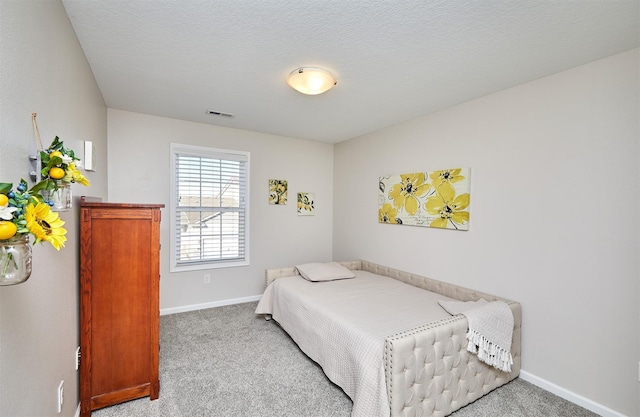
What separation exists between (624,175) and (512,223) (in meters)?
0.76

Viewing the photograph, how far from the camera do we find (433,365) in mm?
1873

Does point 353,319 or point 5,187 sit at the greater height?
point 5,187

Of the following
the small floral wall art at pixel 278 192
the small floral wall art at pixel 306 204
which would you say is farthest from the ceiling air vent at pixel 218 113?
the small floral wall art at pixel 306 204

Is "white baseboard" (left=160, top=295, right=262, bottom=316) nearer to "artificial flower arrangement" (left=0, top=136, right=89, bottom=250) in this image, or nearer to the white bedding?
the white bedding

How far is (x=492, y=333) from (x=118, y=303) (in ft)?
8.72

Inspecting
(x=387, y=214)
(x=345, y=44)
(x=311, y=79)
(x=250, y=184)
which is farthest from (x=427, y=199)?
(x=250, y=184)

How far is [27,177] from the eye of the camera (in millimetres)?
1130

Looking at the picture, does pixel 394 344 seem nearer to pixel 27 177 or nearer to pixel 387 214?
pixel 27 177

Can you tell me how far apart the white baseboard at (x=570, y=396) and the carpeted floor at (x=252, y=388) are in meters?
0.05

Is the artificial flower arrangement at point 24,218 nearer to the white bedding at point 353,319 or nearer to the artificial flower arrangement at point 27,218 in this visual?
the artificial flower arrangement at point 27,218

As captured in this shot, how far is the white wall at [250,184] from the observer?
134 inches

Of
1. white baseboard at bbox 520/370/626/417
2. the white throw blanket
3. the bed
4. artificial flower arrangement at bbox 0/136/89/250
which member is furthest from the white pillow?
artificial flower arrangement at bbox 0/136/89/250

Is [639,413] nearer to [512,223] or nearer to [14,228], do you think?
[512,223]

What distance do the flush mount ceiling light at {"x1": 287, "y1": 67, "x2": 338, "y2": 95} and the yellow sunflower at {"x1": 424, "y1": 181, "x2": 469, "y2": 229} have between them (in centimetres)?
160
